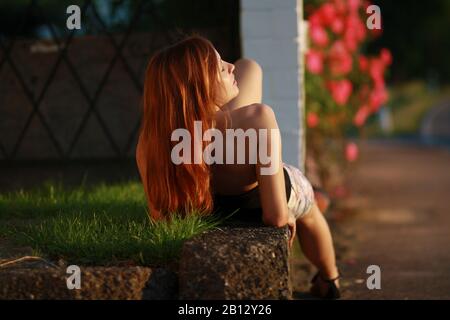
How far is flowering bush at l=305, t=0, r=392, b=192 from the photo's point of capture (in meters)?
7.70

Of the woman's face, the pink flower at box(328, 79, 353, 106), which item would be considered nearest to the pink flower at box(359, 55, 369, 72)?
the pink flower at box(328, 79, 353, 106)

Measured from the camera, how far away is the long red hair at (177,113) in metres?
3.61

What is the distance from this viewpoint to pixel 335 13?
27.2 feet

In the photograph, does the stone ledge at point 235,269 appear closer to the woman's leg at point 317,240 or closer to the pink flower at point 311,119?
the woman's leg at point 317,240

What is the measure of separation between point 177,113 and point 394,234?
11.8ft

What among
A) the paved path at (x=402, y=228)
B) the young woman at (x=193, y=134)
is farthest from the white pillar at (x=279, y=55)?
the young woman at (x=193, y=134)

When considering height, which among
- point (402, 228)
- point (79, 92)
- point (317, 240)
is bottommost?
point (402, 228)

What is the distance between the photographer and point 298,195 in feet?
13.3

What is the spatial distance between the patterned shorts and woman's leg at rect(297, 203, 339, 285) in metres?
0.16

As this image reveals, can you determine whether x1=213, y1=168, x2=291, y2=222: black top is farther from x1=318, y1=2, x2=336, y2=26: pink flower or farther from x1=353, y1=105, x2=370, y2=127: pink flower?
x1=353, y1=105, x2=370, y2=127: pink flower

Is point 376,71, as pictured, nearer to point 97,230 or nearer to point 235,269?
point 97,230

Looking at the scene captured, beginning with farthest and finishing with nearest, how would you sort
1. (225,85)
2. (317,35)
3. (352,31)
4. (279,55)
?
(352,31) → (317,35) → (279,55) → (225,85)

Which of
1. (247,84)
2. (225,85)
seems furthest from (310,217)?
(225,85)
